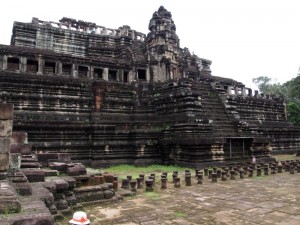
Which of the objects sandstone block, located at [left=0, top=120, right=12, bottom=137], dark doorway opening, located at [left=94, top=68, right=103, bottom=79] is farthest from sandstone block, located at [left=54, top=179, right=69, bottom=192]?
dark doorway opening, located at [left=94, top=68, right=103, bottom=79]

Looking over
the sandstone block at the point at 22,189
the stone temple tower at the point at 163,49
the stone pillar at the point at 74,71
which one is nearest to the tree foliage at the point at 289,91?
the stone temple tower at the point at 163,49

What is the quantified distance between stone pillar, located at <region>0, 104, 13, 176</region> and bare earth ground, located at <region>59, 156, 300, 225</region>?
2101 millimetres

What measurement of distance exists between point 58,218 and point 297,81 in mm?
46668

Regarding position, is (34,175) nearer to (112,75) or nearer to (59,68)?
(59,68)

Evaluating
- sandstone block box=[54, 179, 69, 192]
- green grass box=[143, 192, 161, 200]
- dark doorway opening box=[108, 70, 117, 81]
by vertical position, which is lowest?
green grass box=[143, 192, 161, 200]

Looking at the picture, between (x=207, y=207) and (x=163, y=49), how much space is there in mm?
17909

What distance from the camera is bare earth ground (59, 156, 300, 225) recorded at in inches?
223

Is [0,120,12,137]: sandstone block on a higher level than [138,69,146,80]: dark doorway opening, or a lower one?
lower

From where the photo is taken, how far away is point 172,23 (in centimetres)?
2500

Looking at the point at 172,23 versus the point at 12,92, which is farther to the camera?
the point at 172,23

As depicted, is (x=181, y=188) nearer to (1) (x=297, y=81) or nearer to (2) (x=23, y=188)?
(2) (x=23, y=188)

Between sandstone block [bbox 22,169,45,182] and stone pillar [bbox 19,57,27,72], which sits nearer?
sandstone block [bbox 22,169,45,182]

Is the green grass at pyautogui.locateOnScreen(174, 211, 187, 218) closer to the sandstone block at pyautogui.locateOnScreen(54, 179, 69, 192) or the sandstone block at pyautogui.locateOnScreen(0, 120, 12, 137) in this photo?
the sandstone block at pyautogui.locateOnScreen(54, 179, 69, 192)

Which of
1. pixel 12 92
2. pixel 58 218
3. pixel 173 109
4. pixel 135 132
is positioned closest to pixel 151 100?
pixel 173 109
